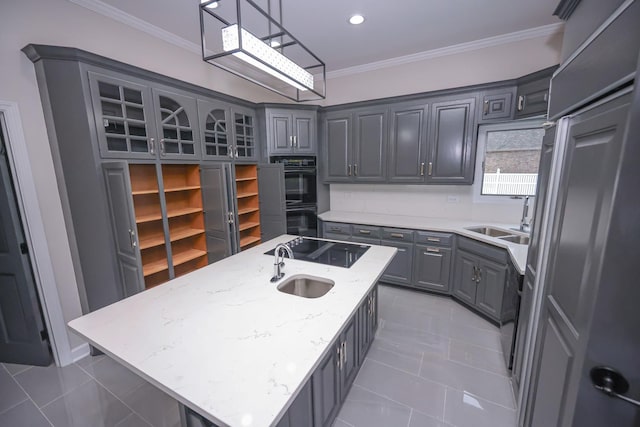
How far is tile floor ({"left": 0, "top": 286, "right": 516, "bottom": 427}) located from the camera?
163 centimetres

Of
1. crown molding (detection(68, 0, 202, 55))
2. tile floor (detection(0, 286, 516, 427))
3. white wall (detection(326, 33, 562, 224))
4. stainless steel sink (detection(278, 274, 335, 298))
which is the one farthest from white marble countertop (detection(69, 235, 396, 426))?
crown molding (detection(68, 0, 202, 55))

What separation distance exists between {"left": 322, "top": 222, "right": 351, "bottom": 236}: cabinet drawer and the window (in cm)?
171

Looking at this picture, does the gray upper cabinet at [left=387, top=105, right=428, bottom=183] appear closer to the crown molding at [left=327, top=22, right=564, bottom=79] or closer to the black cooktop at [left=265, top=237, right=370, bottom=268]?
the crown molding at [left=327, top=22, right=564, bottom=79]

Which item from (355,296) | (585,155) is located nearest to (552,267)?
(585,155)

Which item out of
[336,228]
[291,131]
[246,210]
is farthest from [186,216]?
[336,228]

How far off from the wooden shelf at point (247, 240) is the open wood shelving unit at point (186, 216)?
509mm

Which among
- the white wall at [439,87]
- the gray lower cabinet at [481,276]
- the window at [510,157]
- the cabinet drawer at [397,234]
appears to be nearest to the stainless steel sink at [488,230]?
the white wall at [439,87]

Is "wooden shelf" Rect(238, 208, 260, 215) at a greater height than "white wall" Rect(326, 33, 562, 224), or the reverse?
"white wall" Rect(326, 33, 562, 224)

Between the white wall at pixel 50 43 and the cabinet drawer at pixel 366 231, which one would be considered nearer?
the white wall at pixel 50 43

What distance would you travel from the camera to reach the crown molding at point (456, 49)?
262cm

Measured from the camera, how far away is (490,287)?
2.50 metres

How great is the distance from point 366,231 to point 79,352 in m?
3.06

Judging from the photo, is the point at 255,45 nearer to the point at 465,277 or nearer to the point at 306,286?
the point at 306,286

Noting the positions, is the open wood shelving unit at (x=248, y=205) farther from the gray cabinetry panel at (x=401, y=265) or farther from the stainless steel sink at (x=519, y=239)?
the stainless steel sink at (x=519, y=239)
